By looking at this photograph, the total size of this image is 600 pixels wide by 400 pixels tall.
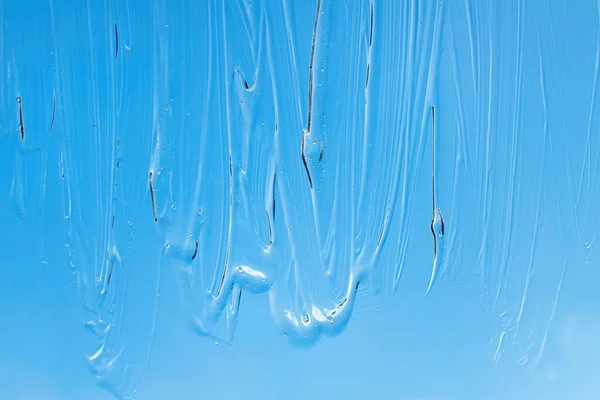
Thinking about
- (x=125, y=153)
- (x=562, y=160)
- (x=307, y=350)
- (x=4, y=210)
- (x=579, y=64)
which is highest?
(x=579, y=64)

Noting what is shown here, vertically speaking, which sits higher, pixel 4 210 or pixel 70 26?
pixel 70 26

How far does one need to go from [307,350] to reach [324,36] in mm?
525

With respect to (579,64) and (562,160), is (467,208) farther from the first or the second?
(579,64)

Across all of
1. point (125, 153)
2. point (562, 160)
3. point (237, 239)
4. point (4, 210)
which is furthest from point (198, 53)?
point (562, 160)

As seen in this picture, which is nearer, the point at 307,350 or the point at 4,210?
the point at 307,350

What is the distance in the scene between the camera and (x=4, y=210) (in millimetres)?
974

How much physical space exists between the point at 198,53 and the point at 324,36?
8.7 inches

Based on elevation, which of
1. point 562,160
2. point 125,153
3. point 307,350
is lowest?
point 307,350

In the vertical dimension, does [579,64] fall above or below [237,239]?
above

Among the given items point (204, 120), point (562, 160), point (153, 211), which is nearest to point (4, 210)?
point (153, 211)

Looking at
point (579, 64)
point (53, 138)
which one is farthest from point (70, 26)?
point (579, 64)

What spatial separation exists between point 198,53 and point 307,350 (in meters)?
0.54

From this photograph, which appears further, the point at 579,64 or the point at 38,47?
the point at 38,47

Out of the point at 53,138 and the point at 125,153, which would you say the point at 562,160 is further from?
the point at 53,138
